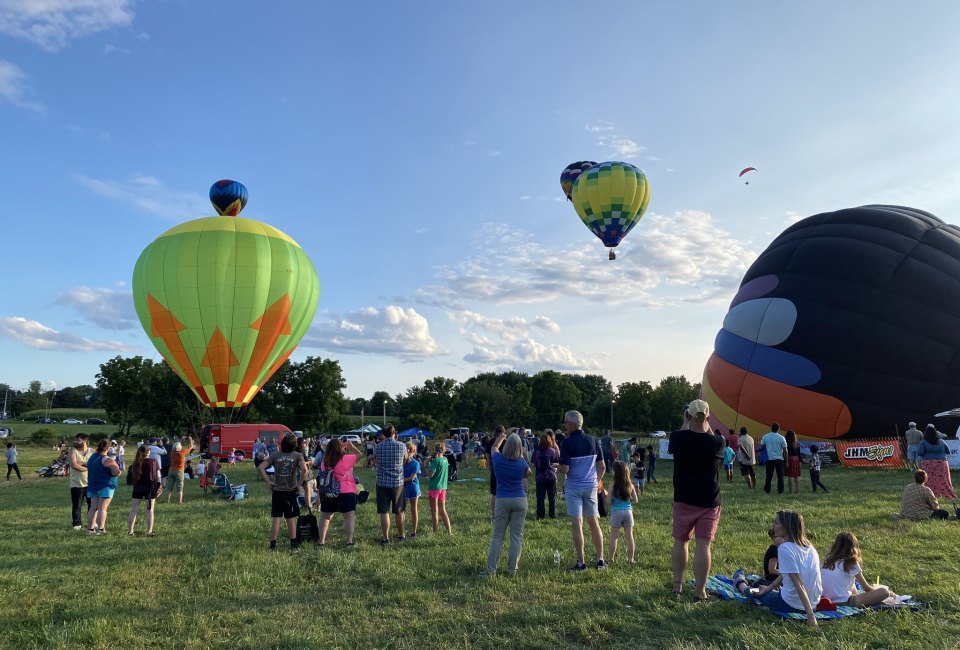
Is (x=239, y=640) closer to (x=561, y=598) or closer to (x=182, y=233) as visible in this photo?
(x=561, y=598)

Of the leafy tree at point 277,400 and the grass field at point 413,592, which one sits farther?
the leafy tree at point 277,400

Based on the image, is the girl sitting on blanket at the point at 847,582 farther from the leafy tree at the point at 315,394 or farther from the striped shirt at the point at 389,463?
the leafy tree at the point at 315,394

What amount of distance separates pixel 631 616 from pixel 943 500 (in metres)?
10.1

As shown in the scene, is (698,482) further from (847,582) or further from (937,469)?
(937,469)

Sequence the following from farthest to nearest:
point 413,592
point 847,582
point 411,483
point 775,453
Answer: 1. point 775,453
2. point 411,483
3. point 413,592
4. point 847,582

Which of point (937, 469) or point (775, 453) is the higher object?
point (775, 453)

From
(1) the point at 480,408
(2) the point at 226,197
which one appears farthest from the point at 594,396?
(2) the point at 226,197

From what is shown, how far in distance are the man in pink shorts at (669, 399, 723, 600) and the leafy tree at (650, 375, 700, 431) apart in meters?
68.2

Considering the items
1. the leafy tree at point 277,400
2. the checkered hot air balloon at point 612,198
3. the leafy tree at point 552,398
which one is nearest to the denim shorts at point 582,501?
the checkered hot air balloon at point 612,198

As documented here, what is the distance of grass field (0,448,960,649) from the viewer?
478cm

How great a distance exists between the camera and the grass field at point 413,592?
4.78 m

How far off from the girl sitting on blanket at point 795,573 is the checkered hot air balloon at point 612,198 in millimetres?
22296

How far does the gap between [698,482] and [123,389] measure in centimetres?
6075

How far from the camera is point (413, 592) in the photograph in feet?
19.6
